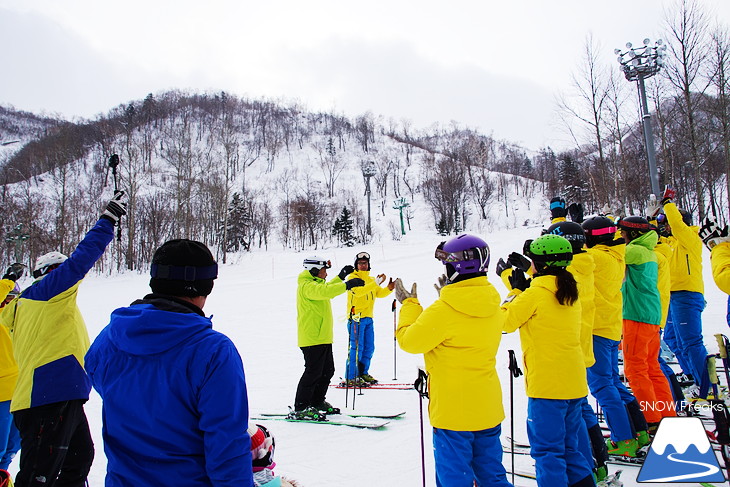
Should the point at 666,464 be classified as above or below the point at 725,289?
Result: below

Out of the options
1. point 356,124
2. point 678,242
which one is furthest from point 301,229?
point 678,242

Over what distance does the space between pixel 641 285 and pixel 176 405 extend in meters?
4.25

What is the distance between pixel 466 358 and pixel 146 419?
1763mm

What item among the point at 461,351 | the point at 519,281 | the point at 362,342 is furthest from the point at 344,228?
the point at 461,351

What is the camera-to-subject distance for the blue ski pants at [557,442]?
285 centimetres

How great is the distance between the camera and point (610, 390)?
360 cm

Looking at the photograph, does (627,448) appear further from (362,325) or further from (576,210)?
(362,325)

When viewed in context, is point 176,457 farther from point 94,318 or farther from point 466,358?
point 94,318

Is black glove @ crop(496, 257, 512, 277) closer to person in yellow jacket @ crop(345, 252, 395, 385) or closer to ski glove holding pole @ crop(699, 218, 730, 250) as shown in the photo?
ski glove holding pole @ crop(699, 218, 730, 250)

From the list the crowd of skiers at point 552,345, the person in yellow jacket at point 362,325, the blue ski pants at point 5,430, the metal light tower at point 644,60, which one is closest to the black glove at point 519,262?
the crowd of skiers at point 552,345

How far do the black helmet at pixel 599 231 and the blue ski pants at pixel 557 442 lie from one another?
1.55 m

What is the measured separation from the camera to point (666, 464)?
10.4 feet

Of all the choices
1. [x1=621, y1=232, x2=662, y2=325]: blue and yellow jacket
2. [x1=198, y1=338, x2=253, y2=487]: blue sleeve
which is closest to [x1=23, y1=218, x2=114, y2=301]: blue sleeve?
[x1=198, y1=338, x2=253, y2=487]: blue sleeve

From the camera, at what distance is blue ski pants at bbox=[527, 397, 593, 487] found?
2.85 meters
